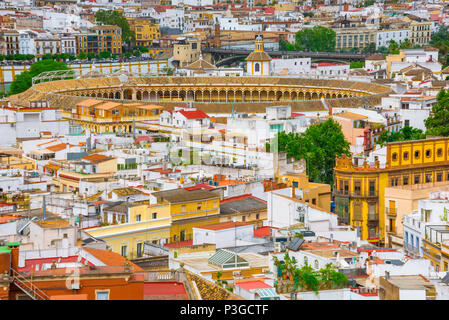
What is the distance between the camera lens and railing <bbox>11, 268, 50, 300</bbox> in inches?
558

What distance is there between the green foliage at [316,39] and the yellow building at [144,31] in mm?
24416

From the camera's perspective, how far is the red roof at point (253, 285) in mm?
19125

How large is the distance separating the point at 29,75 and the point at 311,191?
72.2 meters

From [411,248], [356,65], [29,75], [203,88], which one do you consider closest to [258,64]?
[203,88]

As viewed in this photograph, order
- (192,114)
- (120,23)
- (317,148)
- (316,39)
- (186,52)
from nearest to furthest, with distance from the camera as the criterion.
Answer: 1. (317,148)
2. (192,114)
3. (186,52)
4. (316,39)
5. (120,23)

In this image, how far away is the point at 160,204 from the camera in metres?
28.1

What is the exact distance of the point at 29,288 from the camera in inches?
563

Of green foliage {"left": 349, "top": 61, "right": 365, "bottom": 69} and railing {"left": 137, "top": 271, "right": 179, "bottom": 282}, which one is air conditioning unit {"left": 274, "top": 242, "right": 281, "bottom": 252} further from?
green foliage {"left": 349, "top": 61, "right": 365, "bottom": 69}

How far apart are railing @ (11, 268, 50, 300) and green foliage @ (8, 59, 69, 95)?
8318 centimetres

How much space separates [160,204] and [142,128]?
31334 mm

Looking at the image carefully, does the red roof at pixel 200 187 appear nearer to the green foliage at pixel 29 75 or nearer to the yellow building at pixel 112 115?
the yellow building at pixel 112 115

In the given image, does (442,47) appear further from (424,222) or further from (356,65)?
(424,222)

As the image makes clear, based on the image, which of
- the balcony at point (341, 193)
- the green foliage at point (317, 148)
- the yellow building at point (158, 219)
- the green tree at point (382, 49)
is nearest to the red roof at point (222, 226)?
the yellow building at point (158, 219)

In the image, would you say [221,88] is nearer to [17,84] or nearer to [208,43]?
[17,84]
